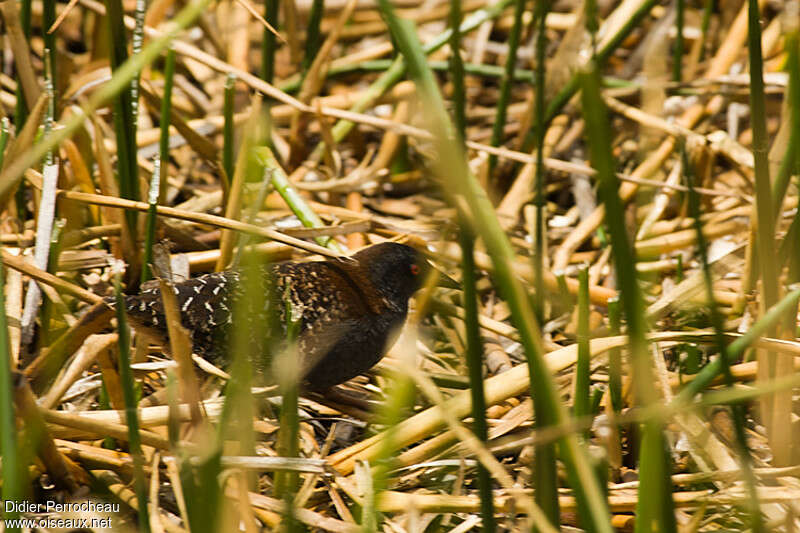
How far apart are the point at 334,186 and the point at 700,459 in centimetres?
150

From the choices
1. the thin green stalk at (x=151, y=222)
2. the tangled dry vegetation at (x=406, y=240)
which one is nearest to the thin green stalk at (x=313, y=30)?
the tangled dry vegetation at (x=406, y=240)

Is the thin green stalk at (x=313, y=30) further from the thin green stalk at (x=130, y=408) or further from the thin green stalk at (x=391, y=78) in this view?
the thin green stalk at (x=130, y=408)

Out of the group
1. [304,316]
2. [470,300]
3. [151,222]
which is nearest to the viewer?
[470,300]

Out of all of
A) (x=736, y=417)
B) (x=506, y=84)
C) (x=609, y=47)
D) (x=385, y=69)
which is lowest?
(x=736, y=417)

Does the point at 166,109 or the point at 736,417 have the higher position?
→ the point at 166,109

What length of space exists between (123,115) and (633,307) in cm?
145

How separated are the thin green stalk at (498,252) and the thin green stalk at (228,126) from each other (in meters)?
1.39

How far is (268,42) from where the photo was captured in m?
2.86

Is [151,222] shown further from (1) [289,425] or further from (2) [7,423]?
(2) [7,423]

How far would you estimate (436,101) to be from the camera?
1102 mm

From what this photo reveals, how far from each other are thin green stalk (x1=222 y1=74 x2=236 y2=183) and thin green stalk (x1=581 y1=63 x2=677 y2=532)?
1530mm

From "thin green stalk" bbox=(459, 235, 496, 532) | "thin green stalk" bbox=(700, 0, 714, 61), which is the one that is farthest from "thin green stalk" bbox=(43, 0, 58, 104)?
"thin green stalk" bbox=(700, 0, 714, 61)

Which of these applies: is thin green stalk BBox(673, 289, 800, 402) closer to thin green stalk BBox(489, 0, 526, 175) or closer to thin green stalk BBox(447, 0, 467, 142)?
thin green stalk BBox(447, 0, 467, 142)

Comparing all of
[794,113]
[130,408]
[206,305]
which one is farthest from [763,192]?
[206,305]
